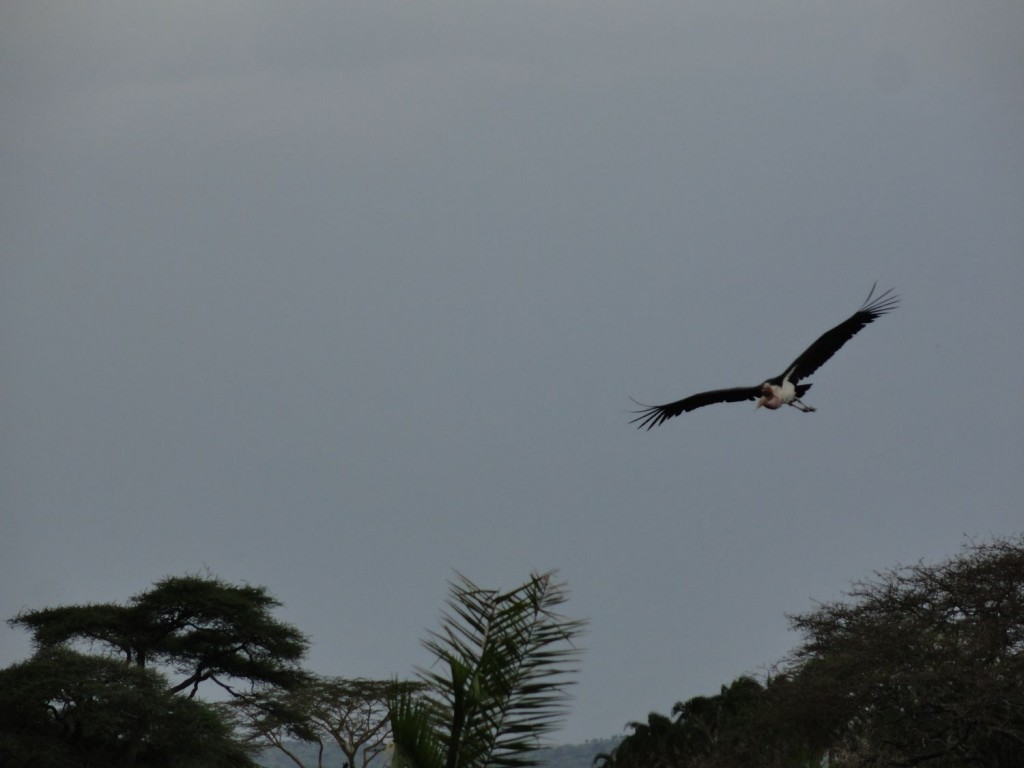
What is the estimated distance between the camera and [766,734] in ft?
111

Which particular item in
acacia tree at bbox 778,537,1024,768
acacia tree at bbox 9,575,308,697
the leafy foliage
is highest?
acacia tree at bbox 9,575,308,697

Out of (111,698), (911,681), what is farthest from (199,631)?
(911,681)

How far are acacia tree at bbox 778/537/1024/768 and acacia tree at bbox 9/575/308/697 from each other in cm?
1973

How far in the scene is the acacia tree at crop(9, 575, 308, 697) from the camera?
46.0 meters

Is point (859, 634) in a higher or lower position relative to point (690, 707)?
lower

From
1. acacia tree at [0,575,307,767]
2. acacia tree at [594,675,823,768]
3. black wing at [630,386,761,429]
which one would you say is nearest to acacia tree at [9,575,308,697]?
acacia tree at [0,575,307,767]

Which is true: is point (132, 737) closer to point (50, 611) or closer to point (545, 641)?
point (50, 611)

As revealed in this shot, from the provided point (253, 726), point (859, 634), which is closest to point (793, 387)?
point (859, 634)

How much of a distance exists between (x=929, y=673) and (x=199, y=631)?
26.5m

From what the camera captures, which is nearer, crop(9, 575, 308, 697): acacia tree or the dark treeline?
the dark treeline

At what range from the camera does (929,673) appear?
26672 millimetres

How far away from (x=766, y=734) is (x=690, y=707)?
15901 mm

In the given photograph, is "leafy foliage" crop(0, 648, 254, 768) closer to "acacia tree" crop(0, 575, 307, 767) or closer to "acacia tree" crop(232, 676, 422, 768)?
"acacia tree" crop(0, 575, 307, 767)

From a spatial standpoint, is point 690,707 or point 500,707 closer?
point 500,707
